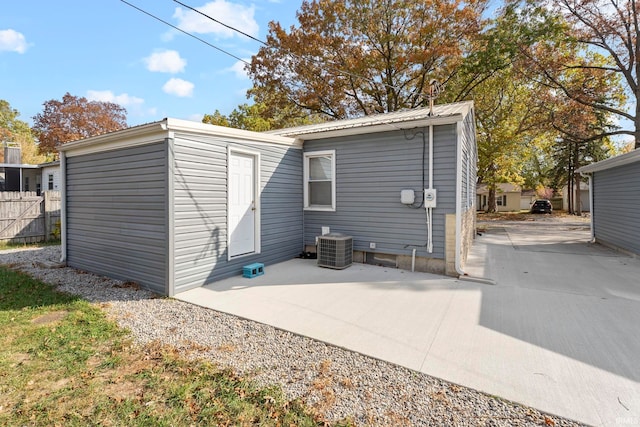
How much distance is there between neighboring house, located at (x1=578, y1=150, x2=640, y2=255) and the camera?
710 centimetres

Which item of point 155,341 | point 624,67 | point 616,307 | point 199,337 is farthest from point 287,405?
point 624,67

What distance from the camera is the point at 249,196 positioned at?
229 inches

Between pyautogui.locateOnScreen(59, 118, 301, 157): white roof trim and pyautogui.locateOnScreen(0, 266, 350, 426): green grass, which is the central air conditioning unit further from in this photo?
pyautogui.locateOnScreen(0, 266, 350, 426): green grass

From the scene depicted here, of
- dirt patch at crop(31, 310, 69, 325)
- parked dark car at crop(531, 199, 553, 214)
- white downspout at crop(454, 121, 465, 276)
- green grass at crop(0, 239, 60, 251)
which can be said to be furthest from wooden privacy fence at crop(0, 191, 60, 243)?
parked dark car at crop(531, 199, 553, 214)

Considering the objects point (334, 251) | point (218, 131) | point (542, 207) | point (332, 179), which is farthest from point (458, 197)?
point (542, 207)

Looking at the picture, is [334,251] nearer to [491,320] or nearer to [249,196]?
[249,196]

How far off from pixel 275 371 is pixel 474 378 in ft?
5.17

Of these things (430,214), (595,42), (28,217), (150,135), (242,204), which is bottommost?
(28,217)

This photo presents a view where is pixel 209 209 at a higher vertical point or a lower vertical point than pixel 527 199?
lower

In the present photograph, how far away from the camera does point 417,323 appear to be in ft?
11.4

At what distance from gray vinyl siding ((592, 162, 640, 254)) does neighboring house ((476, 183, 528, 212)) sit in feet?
83.6

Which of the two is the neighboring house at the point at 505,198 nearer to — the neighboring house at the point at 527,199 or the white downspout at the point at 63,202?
the neighboring house at the point at 527,199

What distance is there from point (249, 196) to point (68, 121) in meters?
24.1

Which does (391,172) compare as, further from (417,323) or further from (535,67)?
(535,67)
